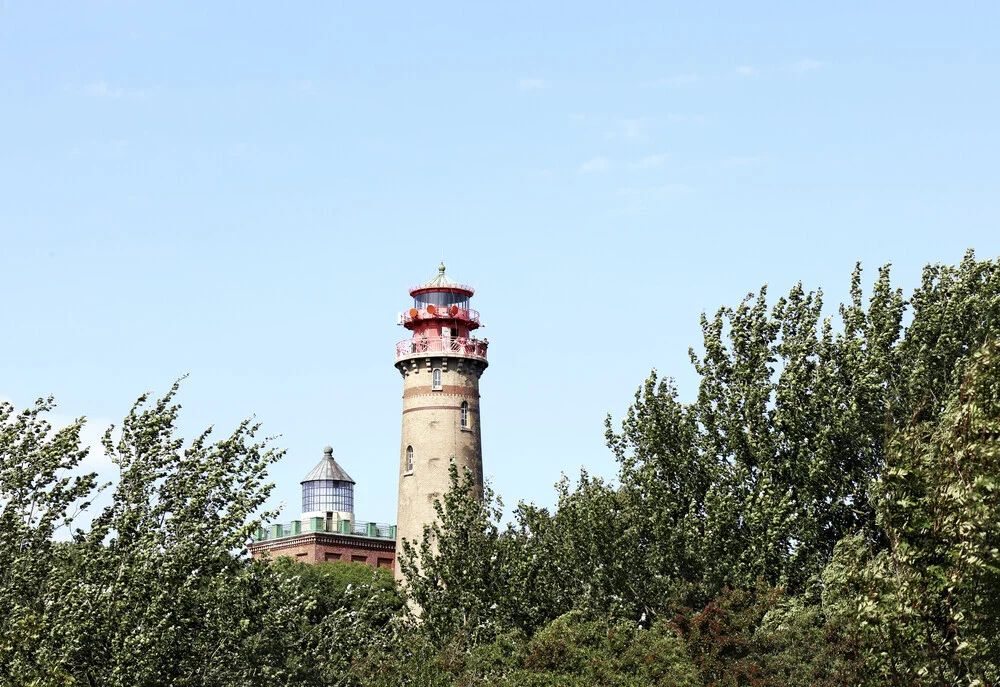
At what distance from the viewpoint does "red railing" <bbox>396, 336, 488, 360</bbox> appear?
242ft

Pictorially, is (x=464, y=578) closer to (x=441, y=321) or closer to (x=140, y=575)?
(x=140, y=575)

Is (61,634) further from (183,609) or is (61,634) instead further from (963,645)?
(963,645)

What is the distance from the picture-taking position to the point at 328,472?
342 feet

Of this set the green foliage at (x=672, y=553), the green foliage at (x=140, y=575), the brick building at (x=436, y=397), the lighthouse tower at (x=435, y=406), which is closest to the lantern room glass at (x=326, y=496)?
the brick building at (x=436, y=397)

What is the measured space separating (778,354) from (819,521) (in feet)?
18.1

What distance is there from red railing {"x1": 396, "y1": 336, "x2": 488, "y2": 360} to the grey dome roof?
102 feet

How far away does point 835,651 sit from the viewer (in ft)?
119

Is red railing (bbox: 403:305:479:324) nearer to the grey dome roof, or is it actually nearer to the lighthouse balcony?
the lighthouse balcony

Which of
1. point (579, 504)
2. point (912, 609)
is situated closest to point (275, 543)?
point (579, 504)

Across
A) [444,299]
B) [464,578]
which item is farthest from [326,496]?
[464,578]

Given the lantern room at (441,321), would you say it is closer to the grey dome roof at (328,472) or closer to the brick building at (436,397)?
the brick building at (436,397)

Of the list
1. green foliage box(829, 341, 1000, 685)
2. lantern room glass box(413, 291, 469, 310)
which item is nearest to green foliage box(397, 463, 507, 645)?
green foliage box(829, 341, 1000, 685)

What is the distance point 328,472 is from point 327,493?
1.60 meters

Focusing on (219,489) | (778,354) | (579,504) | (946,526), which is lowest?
(946,526)
